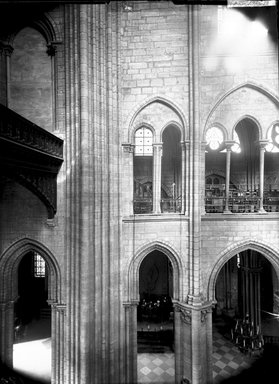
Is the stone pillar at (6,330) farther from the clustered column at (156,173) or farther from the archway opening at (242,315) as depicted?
A: the archway opening at (242,315)

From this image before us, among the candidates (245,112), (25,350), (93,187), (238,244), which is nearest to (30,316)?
(25,350)

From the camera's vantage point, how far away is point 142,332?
12602 millimetres

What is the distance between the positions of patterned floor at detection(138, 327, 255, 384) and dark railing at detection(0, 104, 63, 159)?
28.4 ft

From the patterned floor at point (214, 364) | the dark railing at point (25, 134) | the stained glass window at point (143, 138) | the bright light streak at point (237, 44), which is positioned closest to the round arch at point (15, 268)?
the dark railing at point (25, 134)

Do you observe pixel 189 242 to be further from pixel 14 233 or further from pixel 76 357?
pixel 14 233

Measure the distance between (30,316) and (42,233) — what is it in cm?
885

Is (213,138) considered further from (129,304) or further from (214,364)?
(214,364)

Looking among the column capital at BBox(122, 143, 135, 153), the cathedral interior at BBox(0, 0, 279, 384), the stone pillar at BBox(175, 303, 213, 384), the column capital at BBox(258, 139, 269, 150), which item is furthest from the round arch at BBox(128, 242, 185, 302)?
the column capital at BBox(258, 139, 269, 150)

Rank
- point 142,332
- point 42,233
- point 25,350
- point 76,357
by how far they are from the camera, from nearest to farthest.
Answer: point 76,357 → point 42,233 → point 25,350 → point 142,332

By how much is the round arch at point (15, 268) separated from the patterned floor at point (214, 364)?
202 inches

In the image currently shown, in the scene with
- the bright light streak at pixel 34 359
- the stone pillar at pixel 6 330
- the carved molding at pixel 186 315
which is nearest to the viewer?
the stone pillar at pixel 6 330

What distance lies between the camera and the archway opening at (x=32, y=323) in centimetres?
1049

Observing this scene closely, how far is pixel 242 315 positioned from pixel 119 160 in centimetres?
1034

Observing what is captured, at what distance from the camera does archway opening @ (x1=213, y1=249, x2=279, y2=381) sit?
11.2 meters
